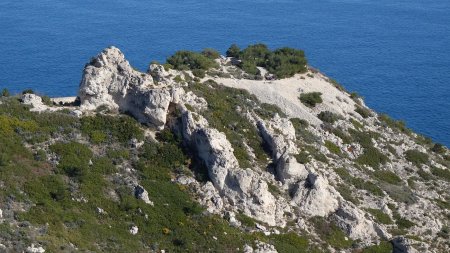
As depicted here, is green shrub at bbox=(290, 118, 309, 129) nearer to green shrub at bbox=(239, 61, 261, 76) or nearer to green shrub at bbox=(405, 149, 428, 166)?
green shrub at bbox=(239, 61, 261, 76)

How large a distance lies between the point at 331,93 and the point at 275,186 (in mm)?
25196

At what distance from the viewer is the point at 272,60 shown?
245 feet

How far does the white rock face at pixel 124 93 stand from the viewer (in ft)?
162

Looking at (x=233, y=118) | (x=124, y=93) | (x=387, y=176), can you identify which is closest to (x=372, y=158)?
(x=387, y=176)

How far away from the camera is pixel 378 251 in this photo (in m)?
47.4

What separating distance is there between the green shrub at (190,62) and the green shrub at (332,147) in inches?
627

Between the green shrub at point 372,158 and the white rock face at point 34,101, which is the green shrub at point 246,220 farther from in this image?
the green shrub at point 372,158

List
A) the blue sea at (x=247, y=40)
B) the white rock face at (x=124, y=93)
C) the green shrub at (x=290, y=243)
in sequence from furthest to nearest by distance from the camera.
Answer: the blue sea at (x=247, y=40)
the white rock face at (x=124, y=93)
the green shrub at (x=290, y=243)

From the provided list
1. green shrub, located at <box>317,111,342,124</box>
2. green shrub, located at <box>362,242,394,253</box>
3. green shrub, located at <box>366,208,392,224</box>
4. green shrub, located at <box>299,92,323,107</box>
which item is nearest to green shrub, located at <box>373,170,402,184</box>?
green shrub, located at <box>366,208,392,224</box>

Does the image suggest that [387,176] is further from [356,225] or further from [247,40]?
[247,40]

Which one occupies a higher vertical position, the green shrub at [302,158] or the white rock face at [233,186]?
the green shrub at [302,158]

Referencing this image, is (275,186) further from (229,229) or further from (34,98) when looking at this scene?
(34,98)

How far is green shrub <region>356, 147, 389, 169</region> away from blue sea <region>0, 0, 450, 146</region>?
53.3 metres

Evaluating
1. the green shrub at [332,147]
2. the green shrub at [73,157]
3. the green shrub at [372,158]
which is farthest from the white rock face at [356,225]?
the green shrub at [73,157]
